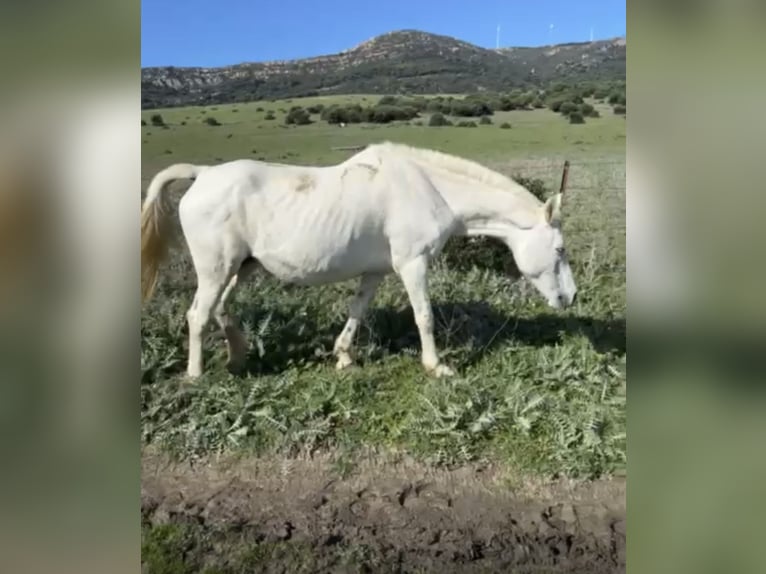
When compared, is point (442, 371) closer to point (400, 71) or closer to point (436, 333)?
point (436, 333)

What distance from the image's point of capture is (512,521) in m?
2.91

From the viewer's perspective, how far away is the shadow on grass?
12.2 feet

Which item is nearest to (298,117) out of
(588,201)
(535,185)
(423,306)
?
(423,306)

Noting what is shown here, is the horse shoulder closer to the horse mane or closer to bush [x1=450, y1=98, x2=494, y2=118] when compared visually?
the horse mane

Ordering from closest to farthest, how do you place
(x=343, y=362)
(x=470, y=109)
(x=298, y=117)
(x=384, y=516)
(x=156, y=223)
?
(x=384, y=516) < (x=156, y=223) < (x=298, y=117) < (x=470, y=109) < (x=343, y=362)

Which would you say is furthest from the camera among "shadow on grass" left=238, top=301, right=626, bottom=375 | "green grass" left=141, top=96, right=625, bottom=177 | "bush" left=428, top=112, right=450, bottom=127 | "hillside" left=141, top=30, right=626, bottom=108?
"shadow on grass" left=238, top=301, right=626, bottom=375

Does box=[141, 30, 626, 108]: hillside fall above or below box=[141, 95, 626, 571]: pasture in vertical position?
above

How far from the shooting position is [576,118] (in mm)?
3475

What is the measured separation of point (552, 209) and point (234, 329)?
1.73m

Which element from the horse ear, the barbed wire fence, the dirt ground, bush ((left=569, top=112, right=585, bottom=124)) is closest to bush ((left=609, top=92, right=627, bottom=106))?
bush ((left=569, top=112, right=585, bottom=124))

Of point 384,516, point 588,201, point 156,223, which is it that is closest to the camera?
point 384,516

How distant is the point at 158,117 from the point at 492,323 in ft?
7.06

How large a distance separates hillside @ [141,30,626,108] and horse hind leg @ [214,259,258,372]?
84cm
